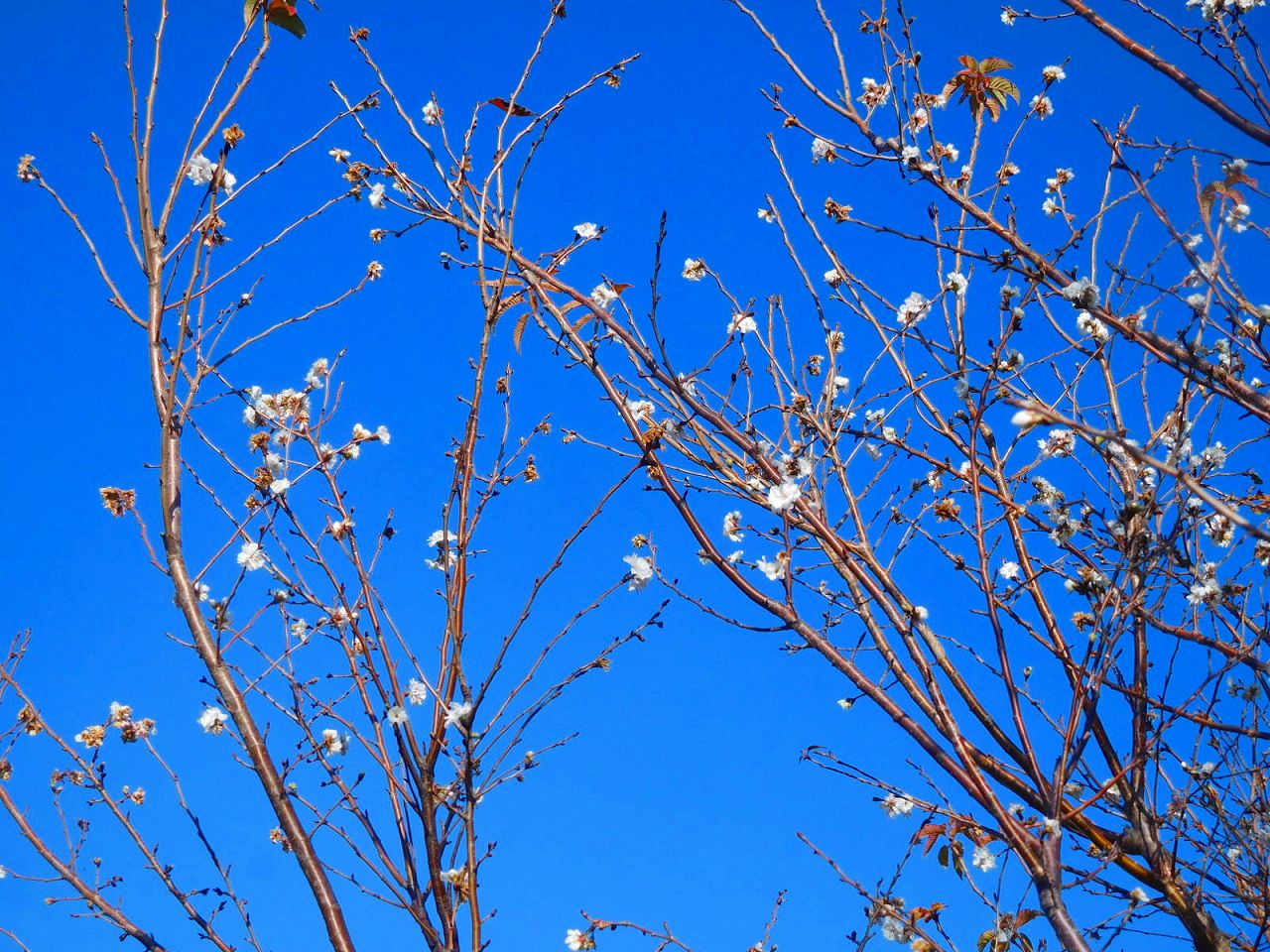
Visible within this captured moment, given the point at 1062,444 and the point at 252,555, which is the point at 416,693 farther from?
the point at 1062,444

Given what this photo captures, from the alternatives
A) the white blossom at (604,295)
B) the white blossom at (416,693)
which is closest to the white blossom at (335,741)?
the white blossom at (416,693)

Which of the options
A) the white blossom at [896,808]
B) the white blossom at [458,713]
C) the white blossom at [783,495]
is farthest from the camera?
the white blossom at [896,808]

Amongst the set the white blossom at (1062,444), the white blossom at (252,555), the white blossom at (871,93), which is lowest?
the white blossom at (252,555)

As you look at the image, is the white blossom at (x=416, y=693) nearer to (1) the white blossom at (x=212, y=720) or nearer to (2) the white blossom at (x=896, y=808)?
(1) the white blossom at (x=212, y=720)

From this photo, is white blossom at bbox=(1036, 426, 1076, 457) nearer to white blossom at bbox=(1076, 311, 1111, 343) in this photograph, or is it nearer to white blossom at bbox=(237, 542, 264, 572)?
white blossom at bbox=(1076, 311, 1111, 343)

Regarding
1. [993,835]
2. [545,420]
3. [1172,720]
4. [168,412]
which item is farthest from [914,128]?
[168,412]

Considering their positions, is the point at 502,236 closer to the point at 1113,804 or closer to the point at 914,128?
the point at 914,128

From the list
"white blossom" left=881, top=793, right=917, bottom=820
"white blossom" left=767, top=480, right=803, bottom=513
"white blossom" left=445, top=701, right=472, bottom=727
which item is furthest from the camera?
"white blossom" left=881, top=793, right=917, bottom=820

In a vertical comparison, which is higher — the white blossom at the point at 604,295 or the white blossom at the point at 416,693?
the white blossom at the point at 604,295

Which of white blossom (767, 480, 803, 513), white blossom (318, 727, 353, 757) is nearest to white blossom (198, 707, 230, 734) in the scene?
white blossom (318, 727, 353, 757)

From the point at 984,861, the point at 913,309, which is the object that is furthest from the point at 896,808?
the point at 913,309

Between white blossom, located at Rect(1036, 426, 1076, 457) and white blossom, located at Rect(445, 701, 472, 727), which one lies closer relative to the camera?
white blossom, located at Rect(445, 701, 472, 727)

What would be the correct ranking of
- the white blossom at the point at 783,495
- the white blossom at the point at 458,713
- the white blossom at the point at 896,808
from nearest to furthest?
the white blossom at the point at 458,713, the white blossom at the point at 783,495, the white blossom at the point at 896,808

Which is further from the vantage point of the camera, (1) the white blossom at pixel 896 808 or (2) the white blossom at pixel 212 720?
(1) the white blossom at pixel 896 808
